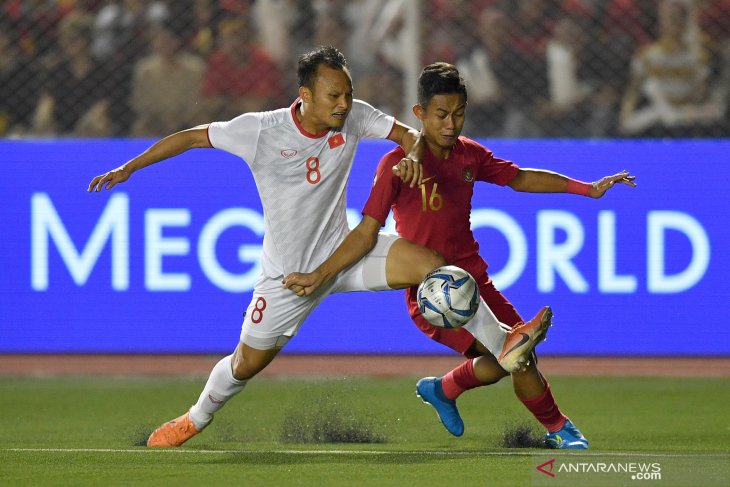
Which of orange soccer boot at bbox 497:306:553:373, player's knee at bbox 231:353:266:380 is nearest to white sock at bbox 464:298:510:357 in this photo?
orange soccer boot at bbox 497:306:553:373

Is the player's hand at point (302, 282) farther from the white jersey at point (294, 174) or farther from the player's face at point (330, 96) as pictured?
the player's face at point (330, 96)

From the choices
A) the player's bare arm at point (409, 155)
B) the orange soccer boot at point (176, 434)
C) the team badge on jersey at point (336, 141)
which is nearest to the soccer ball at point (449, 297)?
the player's bare arm at point (409, 155)

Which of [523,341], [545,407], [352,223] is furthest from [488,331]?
[352,223]

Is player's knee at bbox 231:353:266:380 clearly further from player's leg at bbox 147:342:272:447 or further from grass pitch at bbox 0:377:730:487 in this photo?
grass pitch at bbox 0:377:730:487

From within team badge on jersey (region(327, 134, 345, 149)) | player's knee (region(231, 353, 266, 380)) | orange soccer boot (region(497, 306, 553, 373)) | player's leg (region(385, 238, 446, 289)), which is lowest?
player's knee (region(231, 353, 266, 380))

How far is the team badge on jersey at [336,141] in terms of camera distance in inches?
256

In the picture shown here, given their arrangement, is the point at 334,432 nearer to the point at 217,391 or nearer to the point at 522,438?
the point at 217,391

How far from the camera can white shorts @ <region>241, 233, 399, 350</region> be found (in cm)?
646

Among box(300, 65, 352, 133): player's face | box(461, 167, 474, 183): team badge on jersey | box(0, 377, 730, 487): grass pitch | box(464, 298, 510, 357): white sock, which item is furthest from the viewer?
box(461, 167, 474, 183): team badge on jersey

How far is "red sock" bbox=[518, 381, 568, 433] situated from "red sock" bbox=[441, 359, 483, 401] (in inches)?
13.6

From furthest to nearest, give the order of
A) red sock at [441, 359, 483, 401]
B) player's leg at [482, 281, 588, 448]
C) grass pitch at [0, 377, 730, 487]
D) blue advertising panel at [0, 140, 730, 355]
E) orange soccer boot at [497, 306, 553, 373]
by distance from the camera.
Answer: blue advertising panel at [0, 140, 730, 355] < red sock at [441, 359, 483, 401] < player's leg at [482, 281, 588, 448] < orange soccer boot at [497, 306, 553, 373] < grass pitch at [0, 377, 730, 487]

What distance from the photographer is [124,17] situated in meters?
10.9

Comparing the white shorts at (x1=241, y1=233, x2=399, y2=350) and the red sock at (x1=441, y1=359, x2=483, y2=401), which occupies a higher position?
the white shorts at (x1=241, y1=233, x2=399, y2=350)

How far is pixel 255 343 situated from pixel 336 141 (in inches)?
40.0
